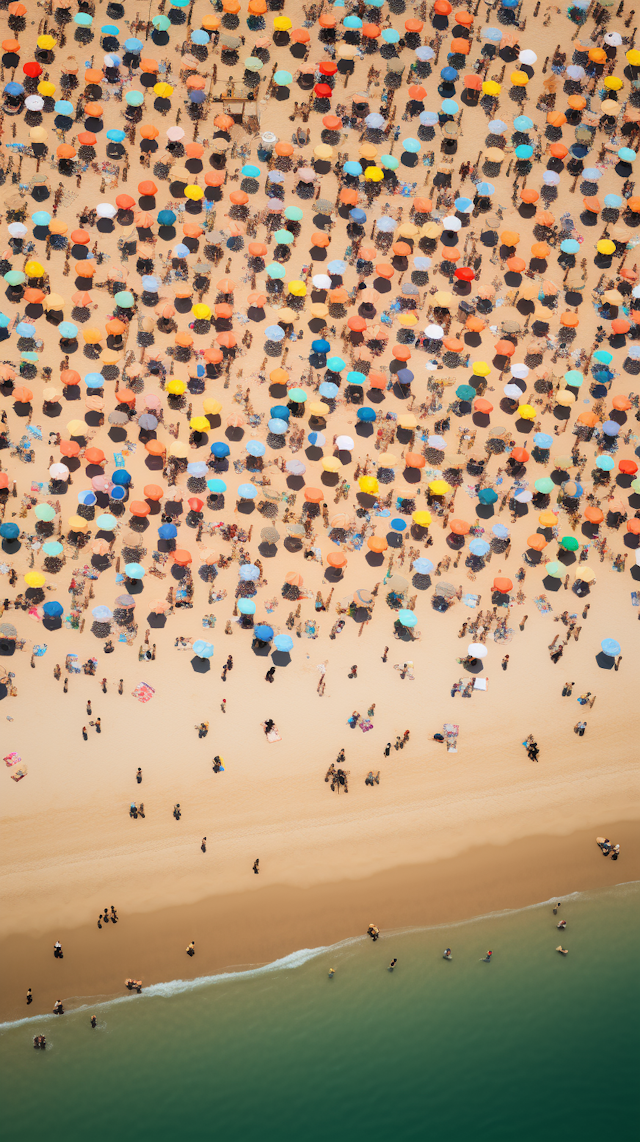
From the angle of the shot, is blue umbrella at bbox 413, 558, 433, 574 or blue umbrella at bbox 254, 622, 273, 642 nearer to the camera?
blue umbrella at bbox 254, 622, 273, 642

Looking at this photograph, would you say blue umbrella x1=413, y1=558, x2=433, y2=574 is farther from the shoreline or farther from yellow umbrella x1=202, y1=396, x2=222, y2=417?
the shoreline

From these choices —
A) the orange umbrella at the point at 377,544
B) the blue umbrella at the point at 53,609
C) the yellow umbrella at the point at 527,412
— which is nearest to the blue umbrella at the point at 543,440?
the yellow umbrella at the point at 527,412

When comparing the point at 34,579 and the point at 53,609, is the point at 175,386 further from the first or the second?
the point at 53,609

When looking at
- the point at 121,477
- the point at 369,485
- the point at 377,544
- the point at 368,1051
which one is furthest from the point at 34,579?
the point at 368,1051

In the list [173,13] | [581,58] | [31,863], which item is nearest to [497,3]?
[581,58]

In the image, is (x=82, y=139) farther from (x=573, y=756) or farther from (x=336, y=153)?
(x=573, y=756)

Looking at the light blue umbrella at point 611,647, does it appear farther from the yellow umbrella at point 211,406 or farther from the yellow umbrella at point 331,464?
the yellow umbrella at point 211,406

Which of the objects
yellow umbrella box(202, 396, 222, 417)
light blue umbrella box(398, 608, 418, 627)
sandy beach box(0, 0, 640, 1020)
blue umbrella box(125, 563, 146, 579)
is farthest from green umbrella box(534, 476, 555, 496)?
blue umbrella box(125, 563, 146, 579)
